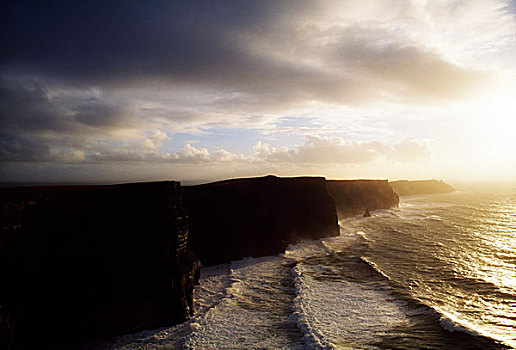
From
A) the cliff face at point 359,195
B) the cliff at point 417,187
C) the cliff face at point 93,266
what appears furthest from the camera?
the cliff at point 417,187

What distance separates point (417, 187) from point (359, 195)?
98.8 metres

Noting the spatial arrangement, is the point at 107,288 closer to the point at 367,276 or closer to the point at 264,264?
the point at 264,264

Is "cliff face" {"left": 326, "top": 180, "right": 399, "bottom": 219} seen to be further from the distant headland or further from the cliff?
the cliff

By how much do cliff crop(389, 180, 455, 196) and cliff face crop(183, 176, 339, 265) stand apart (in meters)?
107

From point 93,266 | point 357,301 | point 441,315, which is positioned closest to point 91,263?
point 93,266

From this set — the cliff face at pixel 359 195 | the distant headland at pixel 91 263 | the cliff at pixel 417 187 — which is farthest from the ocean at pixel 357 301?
the cliff at pixel 417 187

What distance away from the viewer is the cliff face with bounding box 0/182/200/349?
562 inches

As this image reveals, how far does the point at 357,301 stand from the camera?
18.7 meters

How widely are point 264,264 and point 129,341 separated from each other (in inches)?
615

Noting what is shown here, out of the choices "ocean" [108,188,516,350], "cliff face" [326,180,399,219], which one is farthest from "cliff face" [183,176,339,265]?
"cliff face" [326,180,399,219]

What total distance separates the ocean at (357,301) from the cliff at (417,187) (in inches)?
4372

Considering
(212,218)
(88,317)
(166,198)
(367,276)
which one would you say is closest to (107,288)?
(88,317)

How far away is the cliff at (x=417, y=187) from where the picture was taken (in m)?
138

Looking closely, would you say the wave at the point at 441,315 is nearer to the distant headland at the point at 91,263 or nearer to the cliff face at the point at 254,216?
the distant headland at the point at 91,263
